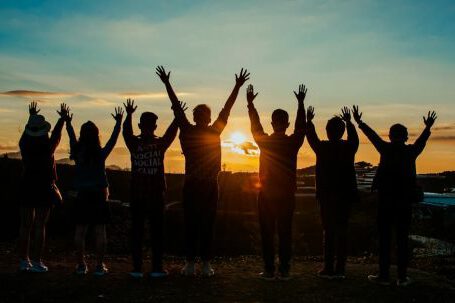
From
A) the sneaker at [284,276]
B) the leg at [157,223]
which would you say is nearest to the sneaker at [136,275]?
the leg at [157,223]

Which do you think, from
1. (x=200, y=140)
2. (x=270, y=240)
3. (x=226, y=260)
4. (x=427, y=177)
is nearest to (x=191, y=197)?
(x=200, y=140)

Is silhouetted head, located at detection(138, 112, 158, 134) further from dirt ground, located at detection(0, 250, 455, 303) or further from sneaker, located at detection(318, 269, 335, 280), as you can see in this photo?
sneaker, located at detection(318, 269, 335, 280)

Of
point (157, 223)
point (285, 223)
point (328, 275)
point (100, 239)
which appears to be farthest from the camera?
point (328, 275)

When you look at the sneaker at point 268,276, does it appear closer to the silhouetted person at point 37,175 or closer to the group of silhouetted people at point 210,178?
the group of silhouetted people at point 210,178

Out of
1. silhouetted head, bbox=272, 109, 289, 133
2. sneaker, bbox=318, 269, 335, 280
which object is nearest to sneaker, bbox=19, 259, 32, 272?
silhouetted head, bbox=272, 109, 289, 133

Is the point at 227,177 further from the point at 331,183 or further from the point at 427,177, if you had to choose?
the point at 331,183

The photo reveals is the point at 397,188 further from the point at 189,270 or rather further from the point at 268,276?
the point at 189,270

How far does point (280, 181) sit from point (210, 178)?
Answer: 1040 millimetres

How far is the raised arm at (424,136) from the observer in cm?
809

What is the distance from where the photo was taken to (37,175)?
27.1 feet

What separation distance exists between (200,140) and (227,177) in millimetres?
24189

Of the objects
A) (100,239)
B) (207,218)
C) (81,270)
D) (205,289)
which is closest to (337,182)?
(207,218)

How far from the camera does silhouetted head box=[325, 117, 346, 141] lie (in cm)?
820

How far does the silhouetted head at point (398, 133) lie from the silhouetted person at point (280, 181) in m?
1.34
